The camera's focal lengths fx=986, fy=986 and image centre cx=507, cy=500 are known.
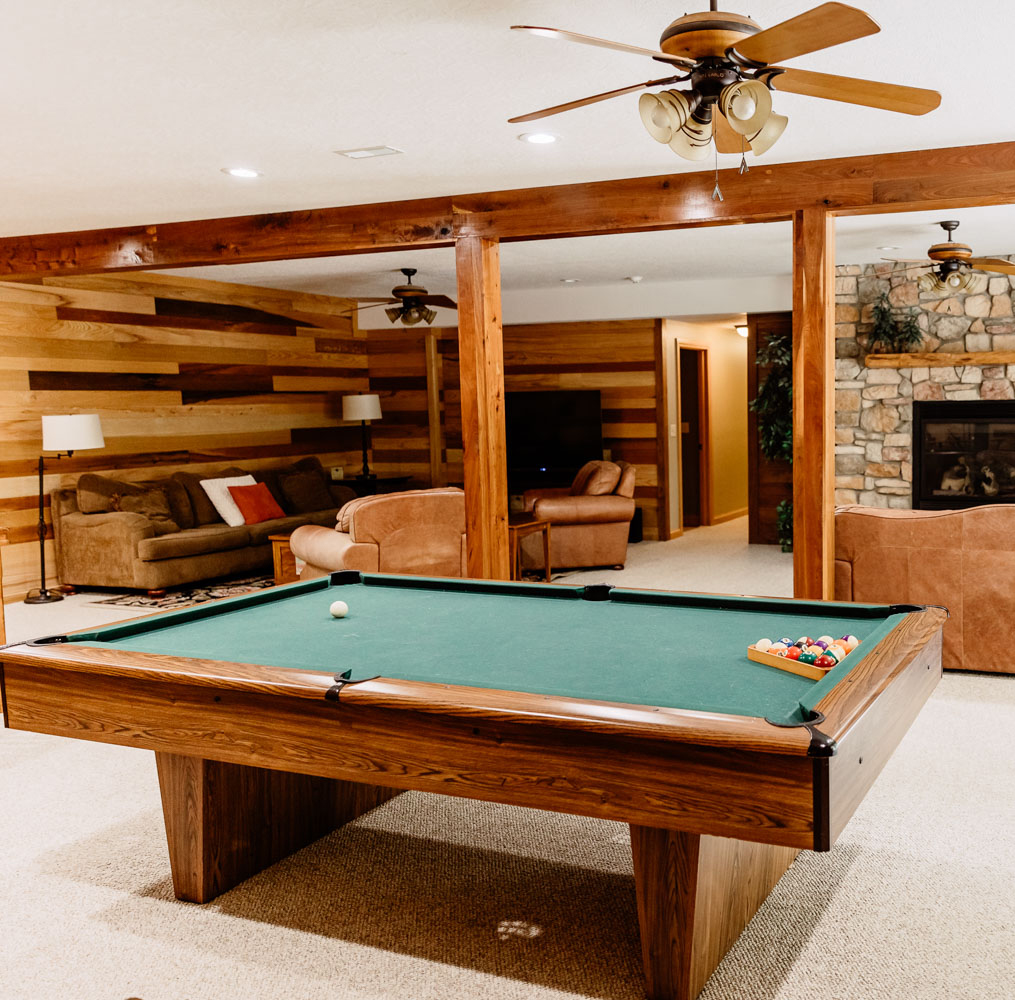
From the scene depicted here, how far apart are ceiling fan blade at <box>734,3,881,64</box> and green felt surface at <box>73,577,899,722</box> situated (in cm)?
146

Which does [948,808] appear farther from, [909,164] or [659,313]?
[659,313]

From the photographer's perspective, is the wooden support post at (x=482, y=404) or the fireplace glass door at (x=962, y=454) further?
the fireplace glass door at (x=962, y=454)

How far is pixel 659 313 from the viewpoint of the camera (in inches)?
367

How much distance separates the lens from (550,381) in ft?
33.6

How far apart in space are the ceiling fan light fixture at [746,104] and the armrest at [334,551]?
3506 mm

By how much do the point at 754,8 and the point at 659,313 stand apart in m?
6.47

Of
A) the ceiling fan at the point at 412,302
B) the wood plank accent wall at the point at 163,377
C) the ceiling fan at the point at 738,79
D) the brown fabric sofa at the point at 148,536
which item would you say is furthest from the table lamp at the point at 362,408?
the ceiling fan at the point at 738,79

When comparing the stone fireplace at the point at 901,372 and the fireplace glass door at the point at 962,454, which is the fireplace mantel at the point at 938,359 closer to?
the stone fireplace at the point at 901,372

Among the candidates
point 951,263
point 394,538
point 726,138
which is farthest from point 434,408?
point 726,138

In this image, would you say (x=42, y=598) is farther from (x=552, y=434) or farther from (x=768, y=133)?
(x=768, y=133)

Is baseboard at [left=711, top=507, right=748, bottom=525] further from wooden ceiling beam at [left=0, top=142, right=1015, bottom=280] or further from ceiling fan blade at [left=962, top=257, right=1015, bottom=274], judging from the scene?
wooden ceiling beam at [left=0, top=142, right=1015, bottom=280]

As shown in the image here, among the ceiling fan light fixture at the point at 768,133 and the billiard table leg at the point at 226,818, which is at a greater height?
the ceiling fan light fixture at the point at 768,133

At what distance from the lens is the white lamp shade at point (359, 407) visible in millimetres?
9836

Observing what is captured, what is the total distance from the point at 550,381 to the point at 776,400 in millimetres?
2463
